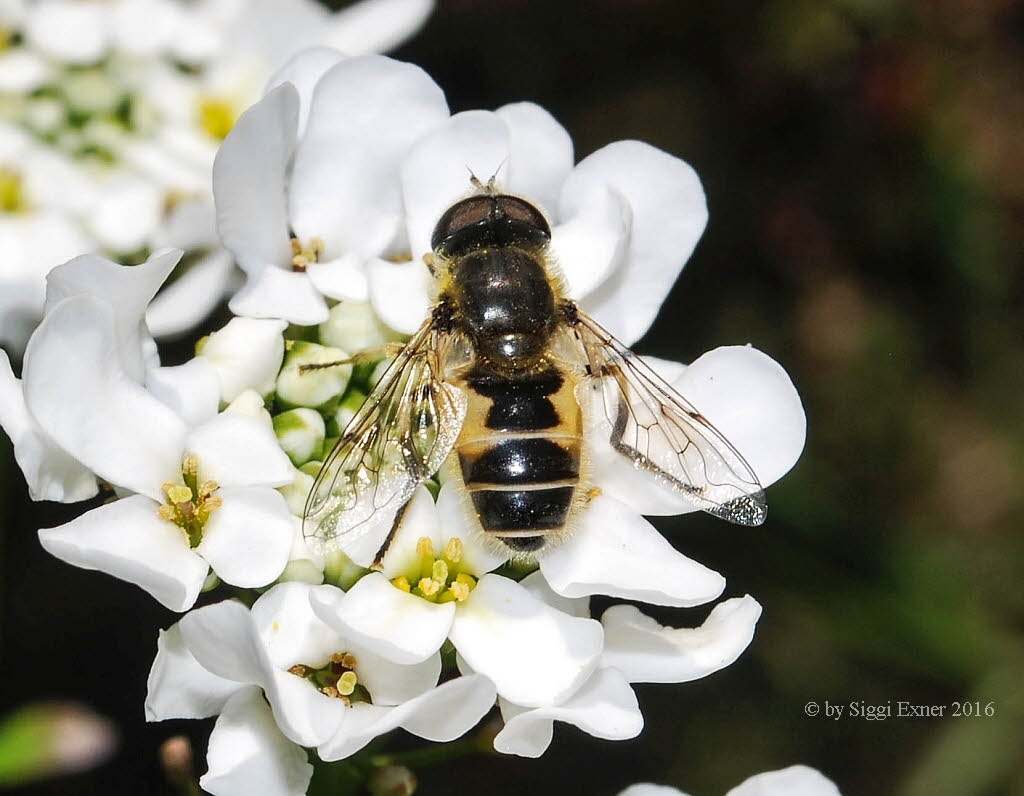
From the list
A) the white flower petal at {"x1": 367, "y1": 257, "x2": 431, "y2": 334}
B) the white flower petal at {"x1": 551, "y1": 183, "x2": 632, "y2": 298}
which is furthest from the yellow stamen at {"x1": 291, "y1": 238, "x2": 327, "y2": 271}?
the white flower petal at {"x1": 551, "y1": 183, "x2": 632, "y2": 298}

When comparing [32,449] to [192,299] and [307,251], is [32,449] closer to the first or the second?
[307,251]

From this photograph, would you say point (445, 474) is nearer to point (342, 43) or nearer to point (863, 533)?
point (342, 43)

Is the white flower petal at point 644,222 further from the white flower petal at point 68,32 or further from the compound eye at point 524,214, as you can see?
the white flower petal at point 68,32

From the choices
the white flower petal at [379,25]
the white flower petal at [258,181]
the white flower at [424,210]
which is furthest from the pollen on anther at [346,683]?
the white flower petal at [379,25]

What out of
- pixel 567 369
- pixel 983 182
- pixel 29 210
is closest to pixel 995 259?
pixel 983 182

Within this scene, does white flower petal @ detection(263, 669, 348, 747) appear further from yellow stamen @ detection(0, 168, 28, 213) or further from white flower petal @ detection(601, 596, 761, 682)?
yellow stamen @ detection(0, 168, 28, 213)
